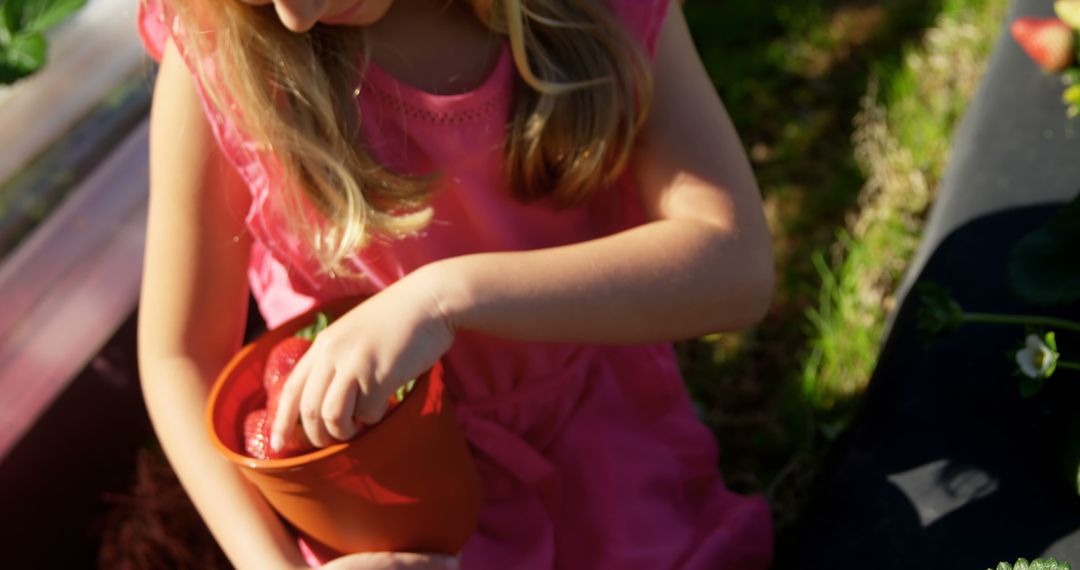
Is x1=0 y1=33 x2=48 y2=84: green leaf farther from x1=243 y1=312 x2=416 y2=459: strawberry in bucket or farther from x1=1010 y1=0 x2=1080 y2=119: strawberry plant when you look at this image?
x1=1010 y1=0 x2=1080 y2=119: strawberry plant

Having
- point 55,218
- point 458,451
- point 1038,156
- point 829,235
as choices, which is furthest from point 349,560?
point 829,235

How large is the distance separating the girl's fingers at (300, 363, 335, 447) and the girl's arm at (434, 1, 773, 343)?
0.14 m

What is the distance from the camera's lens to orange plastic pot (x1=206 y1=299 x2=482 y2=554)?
3.37 feet

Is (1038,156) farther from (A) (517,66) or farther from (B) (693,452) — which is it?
(A) (517,66)

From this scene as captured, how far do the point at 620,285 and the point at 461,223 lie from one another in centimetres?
22

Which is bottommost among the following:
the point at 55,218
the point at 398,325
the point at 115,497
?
the point at 115,497

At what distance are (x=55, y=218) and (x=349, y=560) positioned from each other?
0.94 metres

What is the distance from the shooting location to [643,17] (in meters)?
1.25

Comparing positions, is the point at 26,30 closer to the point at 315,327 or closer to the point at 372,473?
the point at 315,327

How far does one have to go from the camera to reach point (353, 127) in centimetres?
118

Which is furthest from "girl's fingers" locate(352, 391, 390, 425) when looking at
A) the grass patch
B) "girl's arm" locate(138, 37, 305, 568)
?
the grass patch

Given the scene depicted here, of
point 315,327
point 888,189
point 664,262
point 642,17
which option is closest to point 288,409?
point 315,327

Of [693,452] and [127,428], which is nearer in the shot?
[693,452]

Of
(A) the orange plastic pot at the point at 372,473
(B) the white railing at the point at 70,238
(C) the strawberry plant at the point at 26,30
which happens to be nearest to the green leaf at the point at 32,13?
(C) the strawberry plant at the point at 26,30
